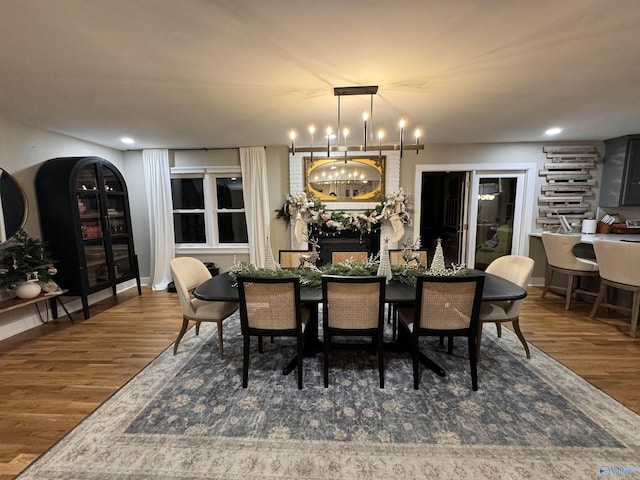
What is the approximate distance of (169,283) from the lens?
14.8ft

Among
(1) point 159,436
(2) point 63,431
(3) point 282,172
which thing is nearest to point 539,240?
(3) point 282,172

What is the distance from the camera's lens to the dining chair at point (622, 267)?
272cm

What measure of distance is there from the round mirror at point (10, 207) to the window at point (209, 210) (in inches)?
74.2

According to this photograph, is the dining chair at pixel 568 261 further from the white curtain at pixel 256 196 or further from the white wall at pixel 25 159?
the white wall at pixel 25 159

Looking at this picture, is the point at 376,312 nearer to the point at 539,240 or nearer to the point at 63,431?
the point at 63,431

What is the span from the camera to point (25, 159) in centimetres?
315

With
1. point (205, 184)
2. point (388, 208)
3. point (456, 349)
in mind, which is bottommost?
point (456, 349)

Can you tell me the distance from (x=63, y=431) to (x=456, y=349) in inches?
118

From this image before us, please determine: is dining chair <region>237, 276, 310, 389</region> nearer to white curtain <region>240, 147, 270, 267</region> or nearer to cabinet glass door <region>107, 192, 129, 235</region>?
white curtain <region>240, 147, 270, 267</region>

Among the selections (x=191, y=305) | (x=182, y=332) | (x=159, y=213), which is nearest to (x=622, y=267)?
(x=191, y=305)

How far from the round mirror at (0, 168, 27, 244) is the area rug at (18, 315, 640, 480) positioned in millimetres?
2323

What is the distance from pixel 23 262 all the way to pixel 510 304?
4.69 meters

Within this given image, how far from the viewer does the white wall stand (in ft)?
9.68

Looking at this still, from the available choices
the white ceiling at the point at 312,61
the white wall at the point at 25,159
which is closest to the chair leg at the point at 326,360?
the white ceiling at the point at 312,61
